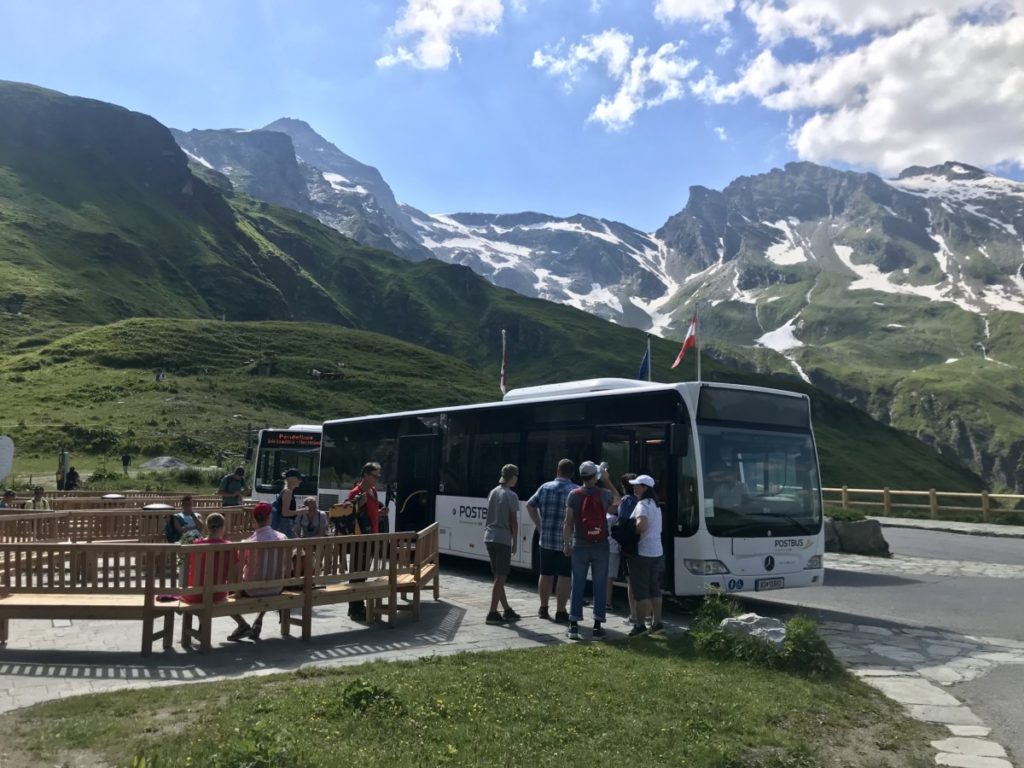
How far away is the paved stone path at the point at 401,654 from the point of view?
7055 millimetres

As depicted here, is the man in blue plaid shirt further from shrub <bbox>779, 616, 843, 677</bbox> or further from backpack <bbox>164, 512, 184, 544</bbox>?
backpack <bbox>164, 512, 184, 544</bbox>

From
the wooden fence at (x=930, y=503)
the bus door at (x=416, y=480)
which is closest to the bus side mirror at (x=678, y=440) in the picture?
the bus door at (x=416, y=480)

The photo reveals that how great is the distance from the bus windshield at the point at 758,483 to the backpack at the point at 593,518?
2243 mm

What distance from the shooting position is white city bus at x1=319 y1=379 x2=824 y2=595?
11.3 meters

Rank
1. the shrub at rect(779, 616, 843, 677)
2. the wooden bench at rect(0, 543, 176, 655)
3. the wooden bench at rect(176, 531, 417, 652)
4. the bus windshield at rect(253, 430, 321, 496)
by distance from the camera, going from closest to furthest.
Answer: the shrub at rect(779, 616, 843, 677) < the wooden bench at rect(0, 543, 176, 655) < the wooden bench at rect(176, 531, 417, 652) < the bus windshield at rect(253, 430, 321, 496)

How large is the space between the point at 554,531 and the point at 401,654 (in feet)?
8.93

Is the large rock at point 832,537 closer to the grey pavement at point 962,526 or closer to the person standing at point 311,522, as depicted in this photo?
the grey pavement at point 962,526

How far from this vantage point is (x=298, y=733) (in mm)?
5410

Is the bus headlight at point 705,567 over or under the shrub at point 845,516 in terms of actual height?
under

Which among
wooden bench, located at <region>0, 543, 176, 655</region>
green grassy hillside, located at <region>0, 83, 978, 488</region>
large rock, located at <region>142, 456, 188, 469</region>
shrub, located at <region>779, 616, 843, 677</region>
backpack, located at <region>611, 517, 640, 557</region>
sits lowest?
shrub, located at <region>779, 616, 843, 677</region>

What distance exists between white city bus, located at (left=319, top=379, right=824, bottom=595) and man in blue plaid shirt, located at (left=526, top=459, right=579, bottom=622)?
1617 mm

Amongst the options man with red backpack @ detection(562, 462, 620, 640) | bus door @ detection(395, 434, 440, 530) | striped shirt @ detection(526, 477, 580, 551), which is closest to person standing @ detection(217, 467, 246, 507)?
bus door @ detection(395, 434, 440, 530)

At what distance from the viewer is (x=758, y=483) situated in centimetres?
1195

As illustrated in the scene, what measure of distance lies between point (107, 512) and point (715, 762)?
45.7 ft
